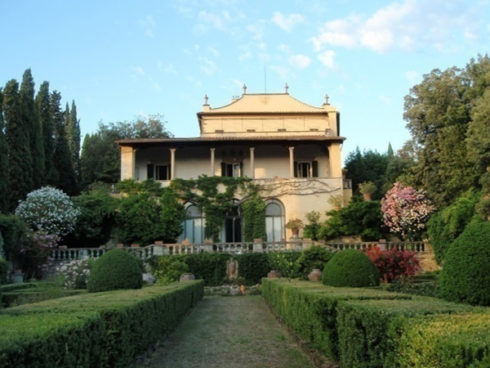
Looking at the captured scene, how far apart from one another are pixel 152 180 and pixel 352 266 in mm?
22498

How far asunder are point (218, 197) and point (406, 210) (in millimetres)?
12219

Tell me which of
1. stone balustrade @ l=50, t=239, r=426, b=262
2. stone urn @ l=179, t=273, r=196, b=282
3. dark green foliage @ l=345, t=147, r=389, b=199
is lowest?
stone urn @ l=179, t=273, r=196, b=282

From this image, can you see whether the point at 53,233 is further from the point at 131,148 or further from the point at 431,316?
the point at 431,316

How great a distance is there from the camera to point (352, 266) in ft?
45.4

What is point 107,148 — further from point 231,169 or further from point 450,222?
point 450,222

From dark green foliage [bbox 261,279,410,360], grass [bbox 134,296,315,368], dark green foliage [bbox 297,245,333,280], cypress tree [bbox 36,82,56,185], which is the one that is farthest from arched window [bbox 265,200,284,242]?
dark green foliage [bbox 261,279,410,360]

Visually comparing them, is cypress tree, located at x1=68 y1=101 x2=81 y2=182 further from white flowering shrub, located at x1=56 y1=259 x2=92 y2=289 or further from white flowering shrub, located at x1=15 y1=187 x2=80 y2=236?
white flowering shrub, located at x1=56 y1=259 x2=92 y2=289

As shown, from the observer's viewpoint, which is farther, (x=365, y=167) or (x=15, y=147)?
(x=365, y=167)

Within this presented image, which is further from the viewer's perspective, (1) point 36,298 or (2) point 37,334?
(1) point 36,298

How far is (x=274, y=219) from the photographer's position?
3472cm

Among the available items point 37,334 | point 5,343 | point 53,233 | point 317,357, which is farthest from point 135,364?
point 53,233

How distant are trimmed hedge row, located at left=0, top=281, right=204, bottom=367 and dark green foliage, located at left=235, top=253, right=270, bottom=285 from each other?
52.4 feet

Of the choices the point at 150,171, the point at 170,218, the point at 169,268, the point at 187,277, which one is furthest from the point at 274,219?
the point at 187,277

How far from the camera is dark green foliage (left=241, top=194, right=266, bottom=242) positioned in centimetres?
3350
